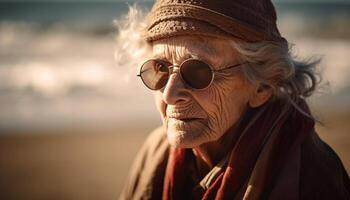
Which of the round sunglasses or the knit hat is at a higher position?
the knit hat

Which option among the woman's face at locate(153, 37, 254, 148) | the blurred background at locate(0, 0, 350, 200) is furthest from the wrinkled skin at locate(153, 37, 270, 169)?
the blurred background at locate(0, 0, 350, 200)

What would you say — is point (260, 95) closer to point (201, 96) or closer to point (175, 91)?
point (201, 96)

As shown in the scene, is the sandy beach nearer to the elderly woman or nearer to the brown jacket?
the brown jacket

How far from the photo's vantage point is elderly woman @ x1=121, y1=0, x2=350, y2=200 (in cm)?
256

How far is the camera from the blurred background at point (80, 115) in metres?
6.30

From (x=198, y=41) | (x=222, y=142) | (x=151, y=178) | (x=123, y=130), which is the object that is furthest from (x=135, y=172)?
(x=123, y=130)

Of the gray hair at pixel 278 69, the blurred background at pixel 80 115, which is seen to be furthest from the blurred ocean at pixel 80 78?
the gray hair at pixel 278 69

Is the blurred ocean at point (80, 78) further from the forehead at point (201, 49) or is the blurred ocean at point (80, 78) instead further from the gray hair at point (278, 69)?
the forehead at point (201, 49)

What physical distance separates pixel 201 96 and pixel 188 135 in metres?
0.24

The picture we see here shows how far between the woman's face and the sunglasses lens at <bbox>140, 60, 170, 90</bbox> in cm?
4

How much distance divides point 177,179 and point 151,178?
263 millimetres

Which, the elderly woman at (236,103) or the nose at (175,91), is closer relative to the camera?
the elderly woman at (236,103)

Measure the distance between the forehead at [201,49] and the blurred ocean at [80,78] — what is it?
0.75 meters

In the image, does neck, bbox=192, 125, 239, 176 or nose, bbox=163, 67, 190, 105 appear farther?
neck, bbox=192, 125, 239, 176
